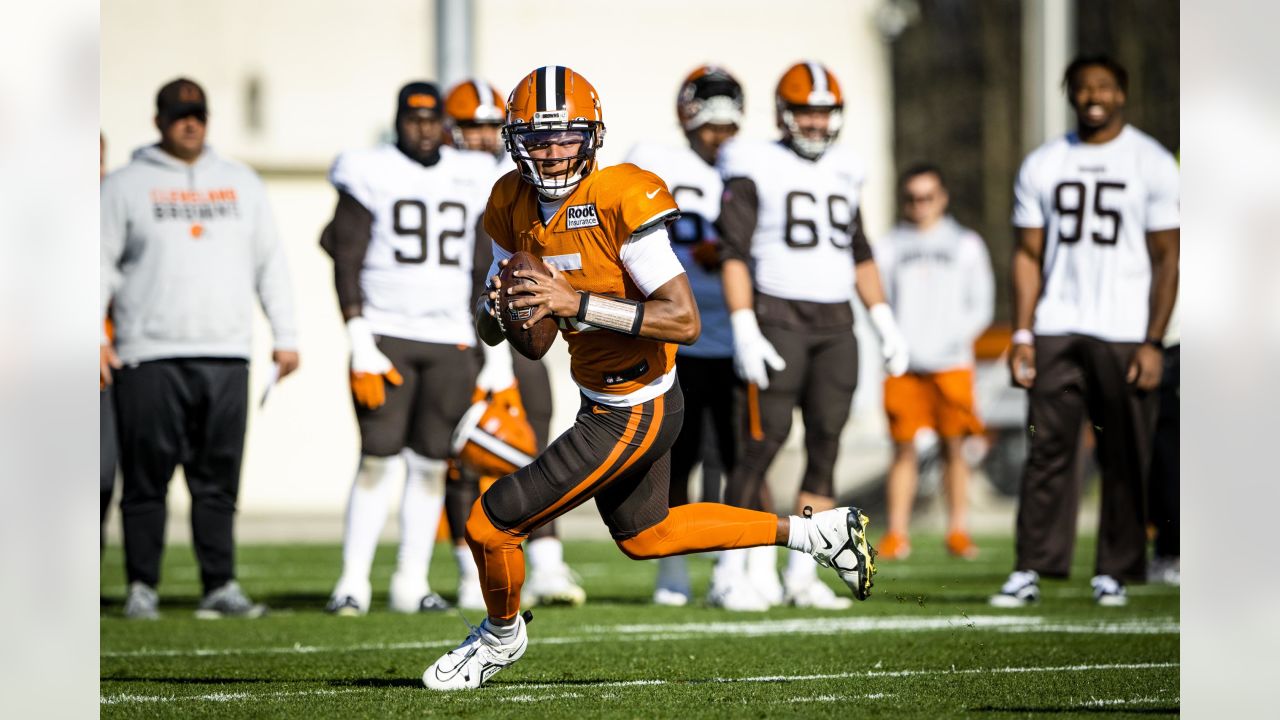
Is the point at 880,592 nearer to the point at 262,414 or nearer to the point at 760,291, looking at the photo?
the point at 760,291

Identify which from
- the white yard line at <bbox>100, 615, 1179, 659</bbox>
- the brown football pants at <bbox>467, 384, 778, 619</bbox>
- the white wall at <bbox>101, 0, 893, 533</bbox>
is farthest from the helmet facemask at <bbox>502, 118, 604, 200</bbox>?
the white wall at <bbox>101, 0, 893, 533</bbox>

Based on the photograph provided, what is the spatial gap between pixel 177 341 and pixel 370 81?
25.8ft

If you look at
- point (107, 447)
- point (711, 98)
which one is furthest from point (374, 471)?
point (711, 98)

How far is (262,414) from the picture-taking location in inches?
600

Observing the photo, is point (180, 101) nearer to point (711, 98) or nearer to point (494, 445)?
point (494, 445)

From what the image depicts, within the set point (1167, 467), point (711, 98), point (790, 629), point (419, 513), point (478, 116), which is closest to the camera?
point (790, 629)

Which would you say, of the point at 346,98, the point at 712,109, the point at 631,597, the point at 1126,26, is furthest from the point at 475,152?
the point at 1126,26

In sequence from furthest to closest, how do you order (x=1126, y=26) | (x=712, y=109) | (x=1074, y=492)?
(x=1126, y=26)
(x=712, y=109)
(x=1074, y=492)

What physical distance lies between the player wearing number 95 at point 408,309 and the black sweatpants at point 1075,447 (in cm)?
236

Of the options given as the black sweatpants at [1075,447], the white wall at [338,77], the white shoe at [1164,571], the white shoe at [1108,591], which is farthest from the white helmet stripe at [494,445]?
the white wall at [338,77]

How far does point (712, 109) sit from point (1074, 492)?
2239 millimetres

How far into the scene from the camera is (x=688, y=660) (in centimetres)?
596

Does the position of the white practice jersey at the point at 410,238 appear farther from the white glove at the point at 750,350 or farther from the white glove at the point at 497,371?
the white glove at the point at 750,350
